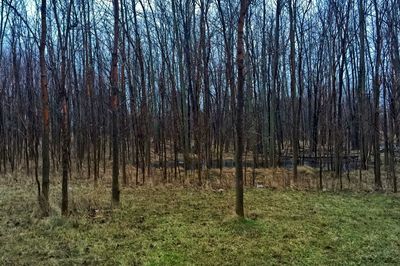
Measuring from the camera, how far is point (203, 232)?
230 inches

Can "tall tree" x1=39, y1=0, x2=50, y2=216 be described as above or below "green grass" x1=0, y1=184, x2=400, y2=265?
above

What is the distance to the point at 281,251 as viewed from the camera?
4934 millimetres

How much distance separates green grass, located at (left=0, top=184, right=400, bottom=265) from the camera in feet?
15.5

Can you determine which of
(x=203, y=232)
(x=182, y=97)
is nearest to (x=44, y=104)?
(x=203, y=232)

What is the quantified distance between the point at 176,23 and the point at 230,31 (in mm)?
3187

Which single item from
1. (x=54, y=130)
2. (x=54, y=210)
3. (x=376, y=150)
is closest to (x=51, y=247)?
(x=54, y=210)

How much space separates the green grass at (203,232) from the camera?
187 inches

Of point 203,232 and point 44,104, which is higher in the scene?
→ point 44,104

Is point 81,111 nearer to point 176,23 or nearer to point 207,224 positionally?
point 176,23

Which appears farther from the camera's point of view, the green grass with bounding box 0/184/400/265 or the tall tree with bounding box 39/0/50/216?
the tall tree with bounding box 39/0/50/216

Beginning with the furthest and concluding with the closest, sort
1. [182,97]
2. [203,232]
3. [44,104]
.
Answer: [182,97]
[44,104]
[203,232]

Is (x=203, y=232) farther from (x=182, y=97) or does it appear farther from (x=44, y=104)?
(x=182, y=97)

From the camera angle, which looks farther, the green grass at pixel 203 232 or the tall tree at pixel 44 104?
the tall tree at pixel 44 104

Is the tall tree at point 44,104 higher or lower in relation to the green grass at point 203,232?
higher
